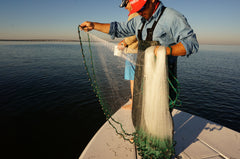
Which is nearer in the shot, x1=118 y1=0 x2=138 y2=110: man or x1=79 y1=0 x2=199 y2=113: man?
x1=79 y1=0 x2=199 y2=113: man

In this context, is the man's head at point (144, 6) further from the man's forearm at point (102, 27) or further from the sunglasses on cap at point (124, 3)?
the sunglasses on cap at point (124, 3)

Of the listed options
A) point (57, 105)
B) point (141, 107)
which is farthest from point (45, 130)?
point (141, 107)

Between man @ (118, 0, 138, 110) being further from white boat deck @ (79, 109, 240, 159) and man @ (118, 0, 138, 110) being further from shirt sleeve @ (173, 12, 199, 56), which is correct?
white boat deck @ (79, 109, 240, 159)

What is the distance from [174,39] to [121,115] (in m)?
2.60

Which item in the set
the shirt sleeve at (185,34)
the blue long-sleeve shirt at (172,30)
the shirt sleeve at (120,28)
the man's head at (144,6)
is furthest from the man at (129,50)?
the shirt sleeve at (185,34)

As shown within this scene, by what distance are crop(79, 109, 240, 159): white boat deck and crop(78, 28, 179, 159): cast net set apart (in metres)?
0.63

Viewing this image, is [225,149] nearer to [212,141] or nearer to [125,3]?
[212,141]

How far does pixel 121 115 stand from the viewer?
352cm

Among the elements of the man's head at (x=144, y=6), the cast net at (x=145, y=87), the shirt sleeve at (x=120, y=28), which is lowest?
the cast net at (x=145, y=87)

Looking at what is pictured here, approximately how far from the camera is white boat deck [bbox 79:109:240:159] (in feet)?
7.51

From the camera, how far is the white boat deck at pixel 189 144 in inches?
90.1

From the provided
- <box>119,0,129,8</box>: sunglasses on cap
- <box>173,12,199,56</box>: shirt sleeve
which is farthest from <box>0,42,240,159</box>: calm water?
<box>119,0,129,8</box>: sunglasses on cap

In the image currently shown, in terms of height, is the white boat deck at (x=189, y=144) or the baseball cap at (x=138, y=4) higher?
the baseball cap at (x=138, y=4)

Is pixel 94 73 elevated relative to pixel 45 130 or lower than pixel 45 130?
elevated
